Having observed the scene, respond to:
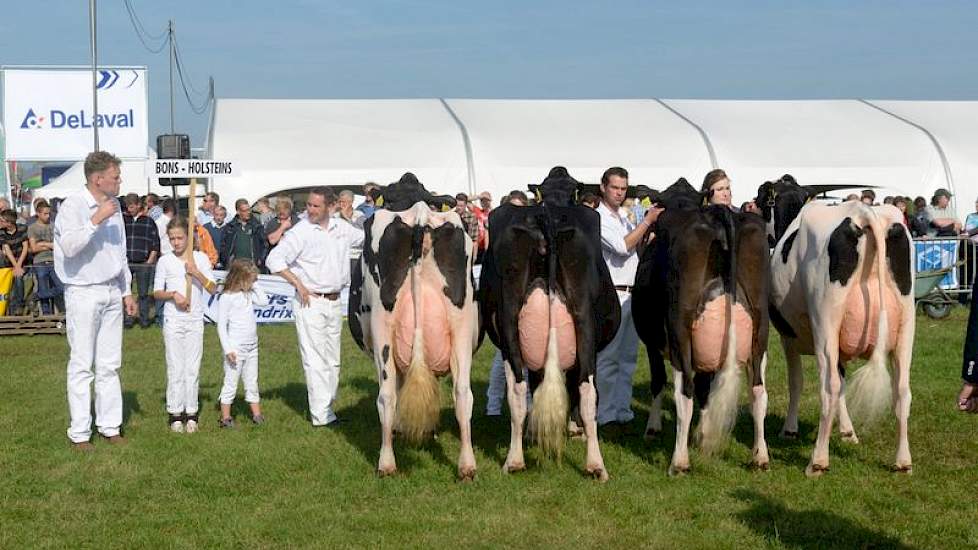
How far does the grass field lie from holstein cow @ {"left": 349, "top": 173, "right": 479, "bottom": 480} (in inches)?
18.3

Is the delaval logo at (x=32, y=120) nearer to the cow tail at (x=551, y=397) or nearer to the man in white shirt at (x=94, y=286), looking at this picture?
the man in white shirt at (x=94, y=286)

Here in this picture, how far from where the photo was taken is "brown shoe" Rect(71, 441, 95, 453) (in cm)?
845

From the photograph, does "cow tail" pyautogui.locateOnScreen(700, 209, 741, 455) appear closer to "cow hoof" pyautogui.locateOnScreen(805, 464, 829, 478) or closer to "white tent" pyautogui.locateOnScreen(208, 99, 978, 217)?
"cow hoof" pyautogui.locateOnScreen(805, 464, 829, 478)

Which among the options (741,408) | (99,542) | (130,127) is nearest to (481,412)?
(741,408)

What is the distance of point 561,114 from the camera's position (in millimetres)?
31016

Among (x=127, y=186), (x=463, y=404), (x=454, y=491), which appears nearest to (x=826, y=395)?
(x=463, y=404)

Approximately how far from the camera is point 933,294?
54.7 ft

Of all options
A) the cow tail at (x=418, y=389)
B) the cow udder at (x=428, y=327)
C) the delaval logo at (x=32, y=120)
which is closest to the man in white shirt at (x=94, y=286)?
the cow udder at (x=428, y=327)

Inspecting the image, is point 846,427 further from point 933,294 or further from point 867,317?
point 933,294

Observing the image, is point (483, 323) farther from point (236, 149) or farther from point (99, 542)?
point (236, 149)

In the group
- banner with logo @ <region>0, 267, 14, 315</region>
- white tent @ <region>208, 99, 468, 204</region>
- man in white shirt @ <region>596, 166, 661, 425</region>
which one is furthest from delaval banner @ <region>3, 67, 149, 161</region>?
man in white shirt @ <region>596, 166, 661, 425</region>

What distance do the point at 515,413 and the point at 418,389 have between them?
70 cm

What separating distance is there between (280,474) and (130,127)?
630 inches

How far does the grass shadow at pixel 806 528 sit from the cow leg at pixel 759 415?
729mm
